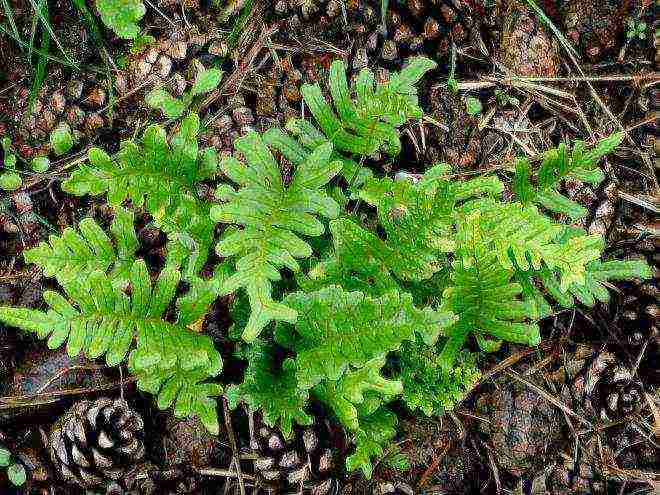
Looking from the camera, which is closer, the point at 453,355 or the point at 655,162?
the point at 453,355

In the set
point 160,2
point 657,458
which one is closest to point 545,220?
point 657,458

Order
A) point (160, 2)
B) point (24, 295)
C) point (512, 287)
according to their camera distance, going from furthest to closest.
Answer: point (160, 2), point (24, 295), point (512, 287)

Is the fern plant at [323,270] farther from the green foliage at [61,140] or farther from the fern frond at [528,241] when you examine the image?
the green foliage at [61,140]

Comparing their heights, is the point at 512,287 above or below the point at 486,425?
above

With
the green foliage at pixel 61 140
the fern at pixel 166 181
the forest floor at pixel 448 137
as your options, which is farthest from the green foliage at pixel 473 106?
the green foliage at pixel 61 140

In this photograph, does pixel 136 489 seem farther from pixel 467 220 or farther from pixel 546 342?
pixel 546 342

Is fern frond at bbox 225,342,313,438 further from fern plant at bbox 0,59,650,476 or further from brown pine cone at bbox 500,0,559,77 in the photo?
brown pine cone at bbox 500,0,559,77

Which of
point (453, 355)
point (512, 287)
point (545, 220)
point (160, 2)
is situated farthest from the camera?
point (160, 2)
